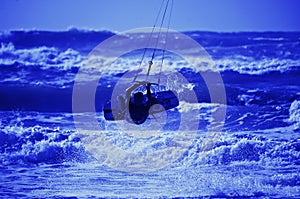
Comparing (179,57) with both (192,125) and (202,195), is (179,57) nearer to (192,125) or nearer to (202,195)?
(192,125)

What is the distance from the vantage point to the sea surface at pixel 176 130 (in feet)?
43.1

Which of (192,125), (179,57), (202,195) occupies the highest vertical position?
(179,57)

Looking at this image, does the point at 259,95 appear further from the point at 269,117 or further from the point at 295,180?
the point at 295,180

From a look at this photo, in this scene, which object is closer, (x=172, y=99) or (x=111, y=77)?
(x=172, y=99)

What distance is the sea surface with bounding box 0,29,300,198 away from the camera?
13.1 m

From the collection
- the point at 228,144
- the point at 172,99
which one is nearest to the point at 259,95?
the point at 228,144

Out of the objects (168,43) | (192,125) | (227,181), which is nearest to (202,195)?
(227,181)

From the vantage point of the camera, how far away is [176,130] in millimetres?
14008

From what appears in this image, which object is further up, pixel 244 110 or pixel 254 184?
pixel 244 110

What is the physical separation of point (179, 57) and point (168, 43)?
1.20 feet

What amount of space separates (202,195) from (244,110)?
2.27m

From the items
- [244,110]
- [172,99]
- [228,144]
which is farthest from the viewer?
[244,110]

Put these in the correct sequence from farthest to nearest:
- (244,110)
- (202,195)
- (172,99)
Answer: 1. (244,110)
2. (202,195)
3. (172,99)

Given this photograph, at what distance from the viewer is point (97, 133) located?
14.0 m
